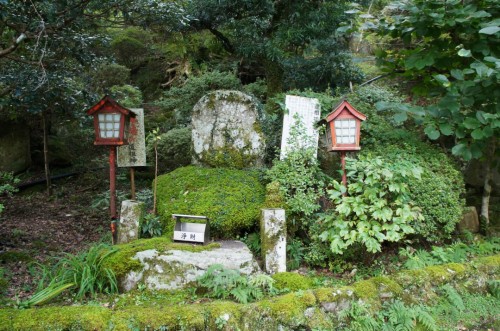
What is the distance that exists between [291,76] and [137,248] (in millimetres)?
6233

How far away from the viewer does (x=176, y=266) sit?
165 inches

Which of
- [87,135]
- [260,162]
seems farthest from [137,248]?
[87,135]

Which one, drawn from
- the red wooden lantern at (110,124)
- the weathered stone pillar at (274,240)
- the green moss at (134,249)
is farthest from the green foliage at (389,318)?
the red wooden lantern at (110,124)

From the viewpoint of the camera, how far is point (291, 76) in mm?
9117

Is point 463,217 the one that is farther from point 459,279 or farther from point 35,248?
point 35,248

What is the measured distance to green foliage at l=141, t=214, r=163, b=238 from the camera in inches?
200

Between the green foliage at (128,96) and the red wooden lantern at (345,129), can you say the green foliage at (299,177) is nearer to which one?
the red wooden lantern at (345,129)

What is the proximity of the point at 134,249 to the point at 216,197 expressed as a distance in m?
1.48

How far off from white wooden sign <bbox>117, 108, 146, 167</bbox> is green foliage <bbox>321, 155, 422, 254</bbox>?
2859mm

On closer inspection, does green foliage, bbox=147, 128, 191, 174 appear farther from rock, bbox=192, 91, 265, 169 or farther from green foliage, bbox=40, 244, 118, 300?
green foliage, bbox=40, 244, 118, 300

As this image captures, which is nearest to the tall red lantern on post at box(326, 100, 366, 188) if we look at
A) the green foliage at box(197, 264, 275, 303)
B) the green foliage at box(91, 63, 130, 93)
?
the green foliage at box(197, 264, 275, 303)

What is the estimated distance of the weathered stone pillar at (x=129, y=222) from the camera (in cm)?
494

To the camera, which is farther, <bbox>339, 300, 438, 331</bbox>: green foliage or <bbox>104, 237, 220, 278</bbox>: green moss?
<bbox>104, 237, 220, 278</bbox>: green moss

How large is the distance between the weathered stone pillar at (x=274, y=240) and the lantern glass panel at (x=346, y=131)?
126 centimetres
